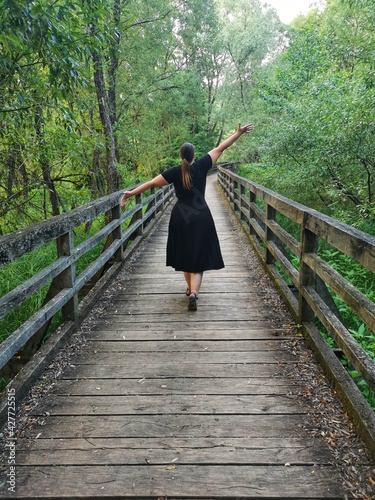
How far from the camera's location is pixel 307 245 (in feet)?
11.6

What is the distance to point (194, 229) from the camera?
4402mm

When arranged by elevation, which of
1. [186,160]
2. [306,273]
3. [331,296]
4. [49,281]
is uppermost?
[186,160]

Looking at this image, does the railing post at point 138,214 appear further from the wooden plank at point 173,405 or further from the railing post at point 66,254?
the wooden plank at point 173,405

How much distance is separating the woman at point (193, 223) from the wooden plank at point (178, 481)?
95.6 inches

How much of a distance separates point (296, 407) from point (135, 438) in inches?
42.9

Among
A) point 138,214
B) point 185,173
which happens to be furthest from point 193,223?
point 138,214

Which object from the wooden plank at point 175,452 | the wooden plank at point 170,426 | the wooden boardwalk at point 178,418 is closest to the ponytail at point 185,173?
the wooden boardwalk at point 178,418

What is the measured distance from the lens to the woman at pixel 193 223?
14.0 ft

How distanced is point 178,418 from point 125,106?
1293 centimetres

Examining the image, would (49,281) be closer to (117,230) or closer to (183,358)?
(183,358)

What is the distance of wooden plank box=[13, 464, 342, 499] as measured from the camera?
195 cm

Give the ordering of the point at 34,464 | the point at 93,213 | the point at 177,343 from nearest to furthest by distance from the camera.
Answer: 1. the point at 34,464
2. the point at 177,343
3. the point at 93,213

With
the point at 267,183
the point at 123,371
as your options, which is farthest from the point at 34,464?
the point at 267,183

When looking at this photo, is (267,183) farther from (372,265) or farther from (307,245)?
(372,265)
